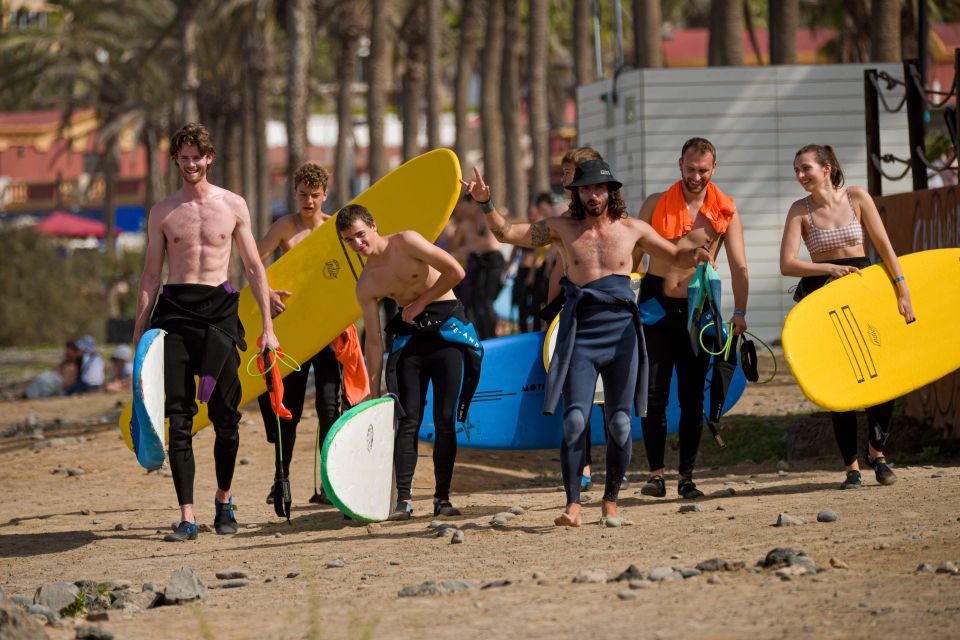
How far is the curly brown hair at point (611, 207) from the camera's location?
6680mm

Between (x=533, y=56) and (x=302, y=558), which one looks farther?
(x=533, y=56)

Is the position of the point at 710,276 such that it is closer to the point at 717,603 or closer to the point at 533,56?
the point at 717,603

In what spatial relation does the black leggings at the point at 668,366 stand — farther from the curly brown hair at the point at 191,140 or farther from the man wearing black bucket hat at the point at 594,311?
the curly brown hair at the point at 191,140

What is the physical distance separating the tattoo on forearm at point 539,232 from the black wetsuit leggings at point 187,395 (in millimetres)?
1646

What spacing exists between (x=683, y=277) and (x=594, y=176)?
3.20ft

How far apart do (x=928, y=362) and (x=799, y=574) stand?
9.15 ft

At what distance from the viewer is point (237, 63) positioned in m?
36.7

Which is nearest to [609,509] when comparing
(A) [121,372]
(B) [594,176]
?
(B) [594,176]

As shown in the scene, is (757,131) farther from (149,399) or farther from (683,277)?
(149,399)

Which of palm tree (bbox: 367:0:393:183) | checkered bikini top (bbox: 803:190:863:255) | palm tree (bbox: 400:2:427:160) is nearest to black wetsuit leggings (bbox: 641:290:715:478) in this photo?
checkered bikini top (bbox: 803:190:863:255)

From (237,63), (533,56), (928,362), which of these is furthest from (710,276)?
(237,63)

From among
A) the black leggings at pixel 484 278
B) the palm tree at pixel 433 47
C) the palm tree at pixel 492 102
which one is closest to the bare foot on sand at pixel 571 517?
the black leggings at pixel 484 278

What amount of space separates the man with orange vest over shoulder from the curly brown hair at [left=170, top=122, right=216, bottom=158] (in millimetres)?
2149

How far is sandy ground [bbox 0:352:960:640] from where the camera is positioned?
4.84 m
